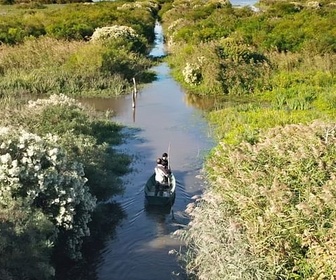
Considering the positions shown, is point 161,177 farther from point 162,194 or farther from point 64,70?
point 64,70

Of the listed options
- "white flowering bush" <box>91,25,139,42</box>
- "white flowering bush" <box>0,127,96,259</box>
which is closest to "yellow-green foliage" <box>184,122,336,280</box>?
"white flowering bush" <box>0,127,96,259</box>

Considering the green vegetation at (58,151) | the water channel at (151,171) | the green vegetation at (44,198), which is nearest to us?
the green vegetation at (44,198)

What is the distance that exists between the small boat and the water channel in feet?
0.80

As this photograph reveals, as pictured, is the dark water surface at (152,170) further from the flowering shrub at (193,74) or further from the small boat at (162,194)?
the flowering shrub at (193,74)

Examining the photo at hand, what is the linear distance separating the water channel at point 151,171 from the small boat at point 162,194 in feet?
0.80

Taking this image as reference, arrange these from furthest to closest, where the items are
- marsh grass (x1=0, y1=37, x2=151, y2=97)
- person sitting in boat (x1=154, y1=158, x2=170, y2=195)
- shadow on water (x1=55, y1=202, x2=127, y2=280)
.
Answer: marsh grass (x1=0, y1=37, x2=151, y2=97) < person sitting in boat (x1=154, y1=158, x2=170, y2=195) < shadow on water (x1=55, y1=202, x2=127, y2=280)

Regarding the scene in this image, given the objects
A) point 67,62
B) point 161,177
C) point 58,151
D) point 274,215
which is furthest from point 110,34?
point 274,215

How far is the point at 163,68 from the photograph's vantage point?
36.9 m

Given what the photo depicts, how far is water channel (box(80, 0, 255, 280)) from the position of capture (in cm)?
1288

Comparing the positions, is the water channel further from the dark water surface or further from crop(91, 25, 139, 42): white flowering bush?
crop(91, 25, 139, 42): white flowering bush

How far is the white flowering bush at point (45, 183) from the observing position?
1155 centimetres

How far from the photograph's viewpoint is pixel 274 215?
973 centimetres

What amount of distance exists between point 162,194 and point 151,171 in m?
3.05

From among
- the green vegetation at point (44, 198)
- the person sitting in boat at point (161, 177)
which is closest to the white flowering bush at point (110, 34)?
the person sitting in boat at point (161, 177)
